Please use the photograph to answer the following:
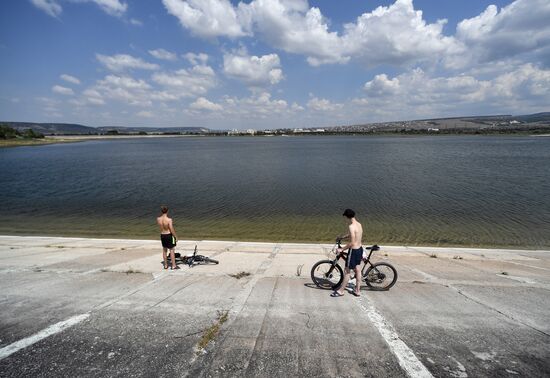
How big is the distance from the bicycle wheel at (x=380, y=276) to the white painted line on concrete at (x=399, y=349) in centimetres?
141

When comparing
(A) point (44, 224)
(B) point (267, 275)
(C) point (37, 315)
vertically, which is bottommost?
(A) point (44, 224)

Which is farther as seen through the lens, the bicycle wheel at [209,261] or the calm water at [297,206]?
the calm water at [297,206]

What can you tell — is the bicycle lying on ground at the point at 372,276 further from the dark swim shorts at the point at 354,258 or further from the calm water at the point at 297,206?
the calm water at the point at 297,206

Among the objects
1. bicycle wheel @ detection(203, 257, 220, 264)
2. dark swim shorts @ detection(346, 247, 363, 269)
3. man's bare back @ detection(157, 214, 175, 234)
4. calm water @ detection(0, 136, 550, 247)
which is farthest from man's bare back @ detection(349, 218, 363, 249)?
calm water @ detection(0, 136, 550, 247)

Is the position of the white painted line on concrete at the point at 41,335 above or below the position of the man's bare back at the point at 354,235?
below

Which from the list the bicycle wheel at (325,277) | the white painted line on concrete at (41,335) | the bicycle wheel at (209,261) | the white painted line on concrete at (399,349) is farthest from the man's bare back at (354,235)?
the white painted line on concrete at (41,335)

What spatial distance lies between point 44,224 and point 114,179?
848 inches

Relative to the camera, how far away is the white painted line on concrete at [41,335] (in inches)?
204

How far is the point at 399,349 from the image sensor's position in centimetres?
522

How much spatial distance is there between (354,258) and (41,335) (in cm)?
734

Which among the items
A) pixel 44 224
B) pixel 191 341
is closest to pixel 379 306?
pixel 191 341

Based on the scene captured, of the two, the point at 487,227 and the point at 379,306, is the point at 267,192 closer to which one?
the point at 487,227

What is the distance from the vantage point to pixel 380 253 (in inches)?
493

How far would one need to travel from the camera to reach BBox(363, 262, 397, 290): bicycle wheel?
8.03 meters
